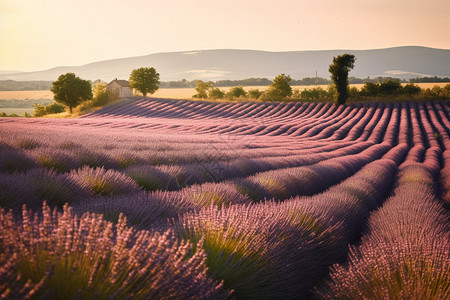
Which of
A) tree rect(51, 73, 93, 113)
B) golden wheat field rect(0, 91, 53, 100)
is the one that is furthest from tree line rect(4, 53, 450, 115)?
golden wheat field rect(0, 91, 53, 100)

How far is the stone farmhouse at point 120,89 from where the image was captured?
5425 cm

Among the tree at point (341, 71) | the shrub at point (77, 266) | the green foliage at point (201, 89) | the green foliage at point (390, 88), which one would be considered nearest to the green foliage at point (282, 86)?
the tree at point (341, 71)

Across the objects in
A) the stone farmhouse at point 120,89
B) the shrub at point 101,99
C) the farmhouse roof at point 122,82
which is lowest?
the shrub at point 101,99

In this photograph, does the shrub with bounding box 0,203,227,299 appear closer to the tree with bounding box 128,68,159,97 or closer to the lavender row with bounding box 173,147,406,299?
the lavender row with bounding box 173,147,406,299

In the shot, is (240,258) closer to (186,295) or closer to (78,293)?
(186,295)

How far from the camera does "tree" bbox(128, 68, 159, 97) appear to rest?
56.1 metres

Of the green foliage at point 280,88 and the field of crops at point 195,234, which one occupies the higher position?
the green foliage at point 280,88

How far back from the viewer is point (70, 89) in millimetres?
44000

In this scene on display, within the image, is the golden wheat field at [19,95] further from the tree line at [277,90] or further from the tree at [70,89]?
the tree line at [277,90]

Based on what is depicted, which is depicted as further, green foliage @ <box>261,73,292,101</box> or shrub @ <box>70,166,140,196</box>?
green foliage @ <box>261,73,292,101</box>

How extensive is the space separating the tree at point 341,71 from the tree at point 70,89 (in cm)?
3250

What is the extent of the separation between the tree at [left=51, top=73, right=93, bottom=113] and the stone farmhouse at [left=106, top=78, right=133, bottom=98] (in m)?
8.13

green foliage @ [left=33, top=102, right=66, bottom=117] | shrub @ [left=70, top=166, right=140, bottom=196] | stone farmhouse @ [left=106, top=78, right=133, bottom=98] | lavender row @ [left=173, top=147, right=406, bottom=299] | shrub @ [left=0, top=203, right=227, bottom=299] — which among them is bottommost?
lavender row @ [left=173, top=147, right=406, bottom=299]

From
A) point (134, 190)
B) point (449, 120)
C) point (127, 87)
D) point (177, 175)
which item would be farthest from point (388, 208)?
point (127, 87)
